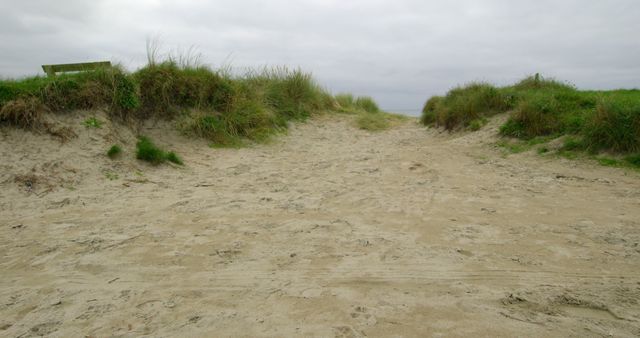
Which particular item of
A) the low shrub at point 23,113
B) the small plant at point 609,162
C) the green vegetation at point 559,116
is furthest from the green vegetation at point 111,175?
the small plant at point 609,162

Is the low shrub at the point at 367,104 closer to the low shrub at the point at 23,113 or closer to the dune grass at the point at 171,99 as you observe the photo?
the dune grass at the point at 171,99

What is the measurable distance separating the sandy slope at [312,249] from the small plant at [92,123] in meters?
0.54

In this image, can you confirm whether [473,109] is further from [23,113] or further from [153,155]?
[23,113]

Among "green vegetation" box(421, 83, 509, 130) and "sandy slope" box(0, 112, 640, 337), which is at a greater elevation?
"green vegetation" box(421, 83, 509, 130)

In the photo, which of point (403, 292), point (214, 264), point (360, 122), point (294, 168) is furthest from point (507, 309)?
point (360, 122)

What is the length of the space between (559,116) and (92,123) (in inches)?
307

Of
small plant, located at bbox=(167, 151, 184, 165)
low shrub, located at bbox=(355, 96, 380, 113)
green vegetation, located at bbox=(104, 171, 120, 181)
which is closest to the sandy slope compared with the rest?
green vegetation, located at bbox=(104, 171, 120, 181)

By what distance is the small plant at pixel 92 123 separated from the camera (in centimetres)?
664

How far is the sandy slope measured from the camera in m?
2.29

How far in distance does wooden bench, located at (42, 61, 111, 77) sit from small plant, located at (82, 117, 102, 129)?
1.04 meters

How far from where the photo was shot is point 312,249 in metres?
3.24

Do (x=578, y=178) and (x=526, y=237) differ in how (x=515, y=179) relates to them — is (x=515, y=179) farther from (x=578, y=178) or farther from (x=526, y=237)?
(x=526, y=237)

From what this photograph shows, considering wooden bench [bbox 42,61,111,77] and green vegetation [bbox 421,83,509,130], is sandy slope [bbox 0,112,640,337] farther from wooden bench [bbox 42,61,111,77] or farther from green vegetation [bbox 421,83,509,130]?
green vegetation [bbox 421,83,509,130]

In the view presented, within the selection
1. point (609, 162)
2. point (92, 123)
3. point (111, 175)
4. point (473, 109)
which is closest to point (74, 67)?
point (92, 123)
